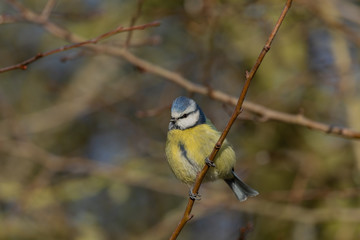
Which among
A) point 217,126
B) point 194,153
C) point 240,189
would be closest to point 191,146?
point 194,153

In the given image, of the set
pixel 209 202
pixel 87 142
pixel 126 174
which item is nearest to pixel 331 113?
pixel 209 202

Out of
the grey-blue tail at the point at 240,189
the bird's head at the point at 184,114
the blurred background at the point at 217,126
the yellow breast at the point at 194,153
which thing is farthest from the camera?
the blurred background at the point at 217,126

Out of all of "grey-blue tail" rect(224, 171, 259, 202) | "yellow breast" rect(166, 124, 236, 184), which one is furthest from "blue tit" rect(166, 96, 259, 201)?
"grey-blue tail" rect(224, 171, 259, 202)

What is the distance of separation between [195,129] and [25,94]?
3.79 metres

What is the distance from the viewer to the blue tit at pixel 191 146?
3002 millimetres

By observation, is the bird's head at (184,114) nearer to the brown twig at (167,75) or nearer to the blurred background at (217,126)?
the brown twig at (167,75)

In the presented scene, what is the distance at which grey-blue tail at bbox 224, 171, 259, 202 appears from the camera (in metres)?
3.31

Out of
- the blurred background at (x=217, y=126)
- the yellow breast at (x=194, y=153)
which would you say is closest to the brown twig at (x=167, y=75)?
the blurred background at (x=217, y=126)

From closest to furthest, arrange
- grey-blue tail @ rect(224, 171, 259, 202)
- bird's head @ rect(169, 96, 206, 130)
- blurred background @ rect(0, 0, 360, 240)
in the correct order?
bird's head @ rect(169, 96, 206, 130) → grey-blue tail @ rect(224, 171, 259, 202) → blurred background @ rect(0, 0, 360, 240)

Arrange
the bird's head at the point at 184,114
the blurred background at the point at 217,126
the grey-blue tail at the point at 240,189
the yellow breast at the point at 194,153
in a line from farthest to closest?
1. the blurred background at the point at 217,126
2. the grey-blue tail at the point at 240,189
3. the bird's head at the point at 184,114
4. the yellow breast at the point at 194,153

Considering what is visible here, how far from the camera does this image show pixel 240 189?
3361 mm

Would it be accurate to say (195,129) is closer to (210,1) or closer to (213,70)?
(210,1)

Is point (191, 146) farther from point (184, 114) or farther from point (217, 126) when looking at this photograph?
point (217, 126)

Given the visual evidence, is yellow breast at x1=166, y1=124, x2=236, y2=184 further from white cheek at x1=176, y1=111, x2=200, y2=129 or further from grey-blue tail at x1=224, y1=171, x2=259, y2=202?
grey-blue tail at x1=224, y1=171, x2=259, y2=202
